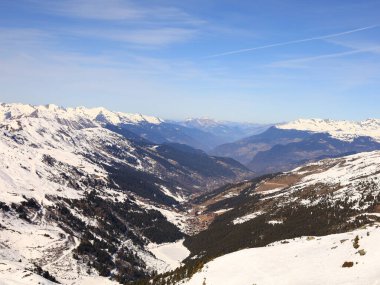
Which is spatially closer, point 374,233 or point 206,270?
point 374,233

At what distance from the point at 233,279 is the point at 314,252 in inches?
692

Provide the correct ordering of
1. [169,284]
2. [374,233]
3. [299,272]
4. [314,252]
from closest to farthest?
[299,272], [374,233], [314,252], [169,284]

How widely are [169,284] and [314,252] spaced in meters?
50.6

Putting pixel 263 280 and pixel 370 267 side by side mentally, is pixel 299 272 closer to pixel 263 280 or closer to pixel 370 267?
pixel 263 280

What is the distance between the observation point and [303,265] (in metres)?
81.4

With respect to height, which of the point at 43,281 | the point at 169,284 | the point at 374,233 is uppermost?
the point at 374,233

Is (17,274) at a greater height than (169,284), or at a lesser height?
lesser

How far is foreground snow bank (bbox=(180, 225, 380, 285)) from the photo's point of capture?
67.7m

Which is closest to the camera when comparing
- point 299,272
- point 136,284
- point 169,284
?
point 299,272

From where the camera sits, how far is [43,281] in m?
180

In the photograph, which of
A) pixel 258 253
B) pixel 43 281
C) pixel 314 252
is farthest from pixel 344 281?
pixel 43 281

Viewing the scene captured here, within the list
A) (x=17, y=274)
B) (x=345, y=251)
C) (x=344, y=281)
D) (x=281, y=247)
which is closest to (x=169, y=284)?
(x=281, y=247)

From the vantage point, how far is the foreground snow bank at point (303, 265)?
67688 millimetres

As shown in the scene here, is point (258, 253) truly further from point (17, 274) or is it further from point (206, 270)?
point (17, 274)
